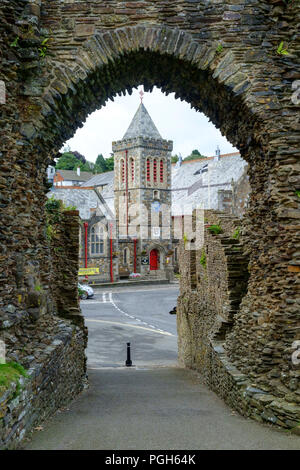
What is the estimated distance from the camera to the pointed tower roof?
5075cm

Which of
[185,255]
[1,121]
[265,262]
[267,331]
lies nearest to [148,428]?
[267,331]

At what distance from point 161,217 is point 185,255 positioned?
34676mm

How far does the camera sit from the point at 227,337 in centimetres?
855

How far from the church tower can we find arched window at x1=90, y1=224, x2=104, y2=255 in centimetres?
265

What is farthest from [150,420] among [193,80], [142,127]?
[142,127]

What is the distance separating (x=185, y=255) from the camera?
15.5 m

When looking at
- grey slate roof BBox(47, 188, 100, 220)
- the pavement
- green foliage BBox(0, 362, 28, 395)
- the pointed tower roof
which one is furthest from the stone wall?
the pointed tower roof

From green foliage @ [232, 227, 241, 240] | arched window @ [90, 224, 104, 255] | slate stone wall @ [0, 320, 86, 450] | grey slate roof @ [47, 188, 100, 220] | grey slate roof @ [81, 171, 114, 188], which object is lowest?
slate stone wall @ [0, 320, 86, 450]

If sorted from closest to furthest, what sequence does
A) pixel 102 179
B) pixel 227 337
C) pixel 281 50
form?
1. pixel 281 50
2. pixel 227 337
3. pixel 102 179

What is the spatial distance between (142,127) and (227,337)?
44790 mm

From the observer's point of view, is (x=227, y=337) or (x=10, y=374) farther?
(x=227, y=337)

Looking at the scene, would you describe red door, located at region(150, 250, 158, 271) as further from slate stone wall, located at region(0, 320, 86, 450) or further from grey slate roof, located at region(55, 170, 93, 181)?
slate stone wall, located at region(0, 320, 86, 450)

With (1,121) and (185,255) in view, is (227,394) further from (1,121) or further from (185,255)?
(185,255)

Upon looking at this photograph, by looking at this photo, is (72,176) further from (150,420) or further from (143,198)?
(150,420)
